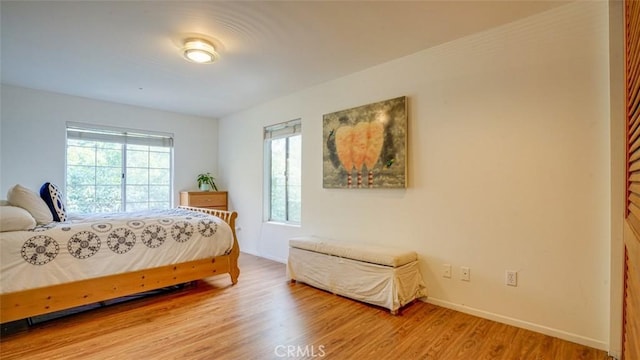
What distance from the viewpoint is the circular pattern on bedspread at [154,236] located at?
2811mm

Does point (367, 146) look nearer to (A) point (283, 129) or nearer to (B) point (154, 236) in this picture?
(A) point (283, 129)

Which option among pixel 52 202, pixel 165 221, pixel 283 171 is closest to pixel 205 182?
→ pixel 283 171

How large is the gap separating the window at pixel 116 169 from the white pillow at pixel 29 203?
6.17ft

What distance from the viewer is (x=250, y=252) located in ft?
16.1

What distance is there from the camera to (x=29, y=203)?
8.37 feet

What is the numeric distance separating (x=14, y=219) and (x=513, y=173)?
12.4 feet

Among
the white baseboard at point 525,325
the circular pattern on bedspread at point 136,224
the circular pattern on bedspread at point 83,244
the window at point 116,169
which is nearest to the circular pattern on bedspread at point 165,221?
the circular pattern on bedspread at point 136,224

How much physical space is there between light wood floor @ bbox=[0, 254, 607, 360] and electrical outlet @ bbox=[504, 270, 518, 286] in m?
0.33

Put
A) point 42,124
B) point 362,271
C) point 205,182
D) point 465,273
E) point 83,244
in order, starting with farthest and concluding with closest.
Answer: point 205,182 < point 42,124 < point 362,271 < point 465,273 < point 83,244

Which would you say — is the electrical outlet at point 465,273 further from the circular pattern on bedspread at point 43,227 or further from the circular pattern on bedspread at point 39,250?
the circular pattern on bedspread at point 43,227

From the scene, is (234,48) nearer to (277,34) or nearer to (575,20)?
(277,34)

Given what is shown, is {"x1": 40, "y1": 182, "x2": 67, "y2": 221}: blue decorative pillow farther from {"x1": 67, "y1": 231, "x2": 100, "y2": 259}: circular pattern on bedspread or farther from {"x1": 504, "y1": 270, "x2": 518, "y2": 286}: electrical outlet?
{"x1": 504, "y1": 270, "x2": 518, "y2": 286}: electrical outlet

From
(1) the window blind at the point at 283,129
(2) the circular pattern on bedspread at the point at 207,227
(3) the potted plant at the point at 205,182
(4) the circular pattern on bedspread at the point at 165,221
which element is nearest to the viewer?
(4) the circular pattern on bedspread at the point at 165,221

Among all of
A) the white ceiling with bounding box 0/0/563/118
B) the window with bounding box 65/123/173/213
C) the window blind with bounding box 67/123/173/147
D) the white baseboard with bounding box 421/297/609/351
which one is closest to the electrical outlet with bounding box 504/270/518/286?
the white baseboard with bounding box 421/297/609/351
